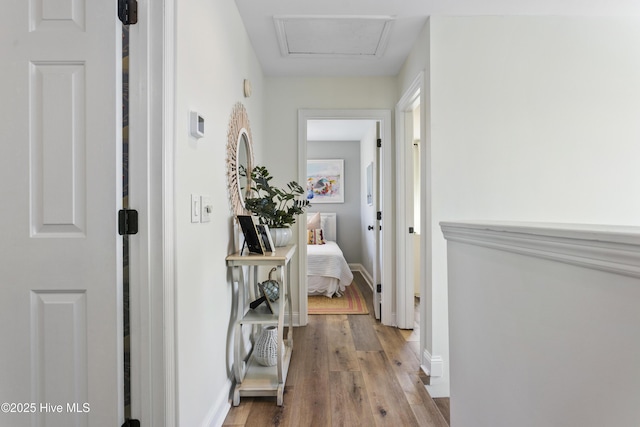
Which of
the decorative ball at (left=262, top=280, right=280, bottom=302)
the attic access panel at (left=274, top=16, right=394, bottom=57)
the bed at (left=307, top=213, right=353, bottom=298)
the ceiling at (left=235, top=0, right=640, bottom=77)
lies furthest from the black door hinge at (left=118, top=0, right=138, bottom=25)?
the bed at (left=307, top=213, right=353, bottom=298)

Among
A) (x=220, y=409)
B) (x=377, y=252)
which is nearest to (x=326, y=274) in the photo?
(x=377, y=252)

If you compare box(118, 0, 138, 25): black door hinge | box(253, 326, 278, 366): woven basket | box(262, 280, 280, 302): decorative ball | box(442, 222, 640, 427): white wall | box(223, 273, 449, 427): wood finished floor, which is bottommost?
box(223, 273, 449, 427): wood finished floor

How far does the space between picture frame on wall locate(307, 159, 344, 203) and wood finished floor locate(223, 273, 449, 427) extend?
10.9 ft

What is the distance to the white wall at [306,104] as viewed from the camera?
3256 millimetres

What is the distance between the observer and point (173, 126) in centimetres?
A: 124

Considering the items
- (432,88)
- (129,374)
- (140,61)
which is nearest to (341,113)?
(432,88)

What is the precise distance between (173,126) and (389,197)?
7.63ft

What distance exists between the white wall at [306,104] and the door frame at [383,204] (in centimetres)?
5

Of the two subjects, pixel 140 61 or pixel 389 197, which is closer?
pixel 140 61

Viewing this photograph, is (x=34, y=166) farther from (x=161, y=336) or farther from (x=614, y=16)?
(x=614, y=16)

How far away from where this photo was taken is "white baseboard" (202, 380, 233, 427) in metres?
1.62

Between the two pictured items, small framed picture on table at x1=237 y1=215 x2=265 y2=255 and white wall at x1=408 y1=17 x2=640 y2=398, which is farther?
white wall at x1=408 y1=17 x2=640 y2=398

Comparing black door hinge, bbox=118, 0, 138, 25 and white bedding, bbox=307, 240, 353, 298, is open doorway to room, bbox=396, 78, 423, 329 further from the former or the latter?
black door hinge, bbox=118, 0, 138, 25

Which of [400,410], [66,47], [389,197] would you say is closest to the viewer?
[66,47]
